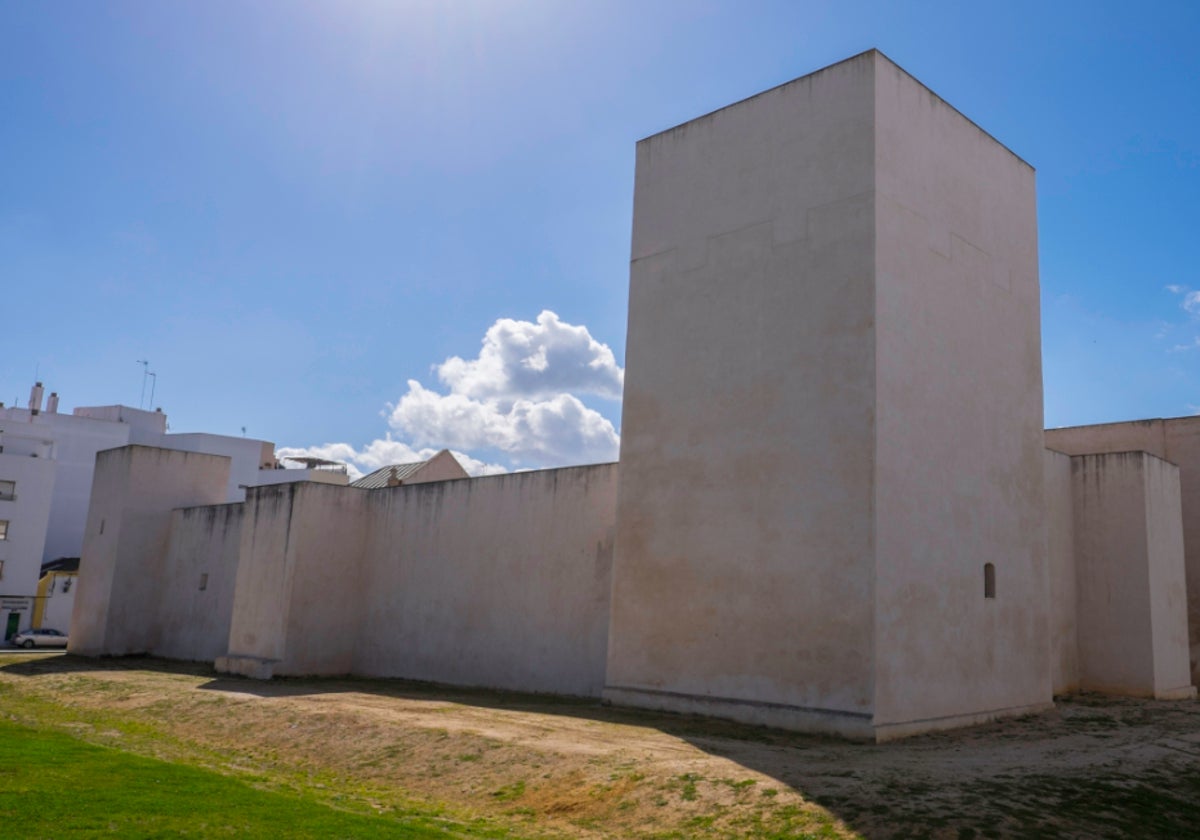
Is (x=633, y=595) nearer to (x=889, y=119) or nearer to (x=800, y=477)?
(x=800, y=477)

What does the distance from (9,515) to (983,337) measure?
36.5 m

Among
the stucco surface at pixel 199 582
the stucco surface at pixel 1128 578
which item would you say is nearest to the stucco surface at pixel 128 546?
the stucco surface at pixel 199 582

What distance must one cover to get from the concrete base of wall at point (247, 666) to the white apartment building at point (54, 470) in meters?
11.5

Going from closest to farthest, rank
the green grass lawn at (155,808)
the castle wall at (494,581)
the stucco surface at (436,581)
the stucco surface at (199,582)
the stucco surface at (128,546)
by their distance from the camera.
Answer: the green grass lawn at (155,808), the castle wall at (494,581), the stucco surface at (436,581), the stucco surface at (199,582), the stucco surface at (128,546)

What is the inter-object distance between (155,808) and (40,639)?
103ft

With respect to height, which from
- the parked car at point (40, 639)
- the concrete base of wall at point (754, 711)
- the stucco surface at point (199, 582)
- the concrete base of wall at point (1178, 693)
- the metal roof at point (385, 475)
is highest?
the metal roof at point (385, 475)

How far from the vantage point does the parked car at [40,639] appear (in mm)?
34094

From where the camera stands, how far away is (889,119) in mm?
12594

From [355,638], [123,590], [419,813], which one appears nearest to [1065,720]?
[419,813]

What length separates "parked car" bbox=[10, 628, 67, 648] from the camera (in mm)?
34094

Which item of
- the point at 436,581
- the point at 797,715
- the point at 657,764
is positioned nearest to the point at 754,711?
the point at 797,715

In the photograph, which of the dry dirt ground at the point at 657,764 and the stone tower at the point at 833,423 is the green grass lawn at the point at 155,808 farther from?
the stone tower at the point at 833,423

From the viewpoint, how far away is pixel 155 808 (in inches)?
301

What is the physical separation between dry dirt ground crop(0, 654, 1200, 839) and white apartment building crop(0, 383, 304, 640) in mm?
17217
